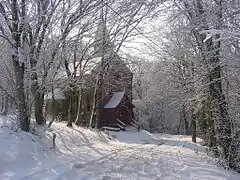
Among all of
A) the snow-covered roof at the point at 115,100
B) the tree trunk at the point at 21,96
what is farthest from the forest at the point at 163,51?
the snow-covered roof at the point at 115,100

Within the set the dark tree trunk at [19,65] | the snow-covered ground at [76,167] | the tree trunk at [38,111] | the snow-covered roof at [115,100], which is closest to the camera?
the snow-covered ground at [76,167]

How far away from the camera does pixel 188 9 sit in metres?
9.83

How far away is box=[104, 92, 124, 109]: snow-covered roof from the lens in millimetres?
37562

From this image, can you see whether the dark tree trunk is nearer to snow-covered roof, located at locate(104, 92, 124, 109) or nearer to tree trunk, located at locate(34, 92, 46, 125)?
tree trunk, located at locate(34, 92, 46, 125)

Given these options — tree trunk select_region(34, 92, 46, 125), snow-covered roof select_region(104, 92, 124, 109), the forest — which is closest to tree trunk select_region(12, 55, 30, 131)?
the forest

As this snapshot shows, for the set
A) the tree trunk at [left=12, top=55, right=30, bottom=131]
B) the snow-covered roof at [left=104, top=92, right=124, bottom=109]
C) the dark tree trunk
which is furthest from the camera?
the snow-covered roof at [left=104, top=92, right=124, bottom=109]

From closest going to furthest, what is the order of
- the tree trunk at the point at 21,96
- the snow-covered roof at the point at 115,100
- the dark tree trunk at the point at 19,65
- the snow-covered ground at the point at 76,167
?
the snow-covered ground at the point at 76,167, the dark tree trunk at the point at 19,65, the tree trunk at the point at 21,96, the snow-covered roof at the point at 115,100

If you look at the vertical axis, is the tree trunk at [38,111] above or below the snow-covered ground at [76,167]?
above

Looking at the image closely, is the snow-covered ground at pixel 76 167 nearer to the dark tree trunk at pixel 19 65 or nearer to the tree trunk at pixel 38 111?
the dark tree trunk at pixel 19 65

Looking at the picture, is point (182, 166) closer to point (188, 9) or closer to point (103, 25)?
point (188, 9)

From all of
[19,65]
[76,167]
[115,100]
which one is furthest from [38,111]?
[115,100]

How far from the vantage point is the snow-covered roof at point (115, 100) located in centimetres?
3756

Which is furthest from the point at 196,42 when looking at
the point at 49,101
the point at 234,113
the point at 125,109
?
the point at 49,101

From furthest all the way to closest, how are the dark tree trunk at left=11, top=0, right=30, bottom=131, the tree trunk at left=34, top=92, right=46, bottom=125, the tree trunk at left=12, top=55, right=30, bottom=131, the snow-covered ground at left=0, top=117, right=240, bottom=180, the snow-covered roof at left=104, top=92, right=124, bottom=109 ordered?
the snow-covered roof at left=104, top=92, right=124, bottom=109 < the tree trunk at left=34, top=92, right=46, bottom=125 < the tree trunk at left=12, top=55, right=30, bottom=131 < the dark tree trunk at left=11, top=0, right=30, bottom=131 < the snow-covered ground at left=0, top=117, right=240, bottom=180
